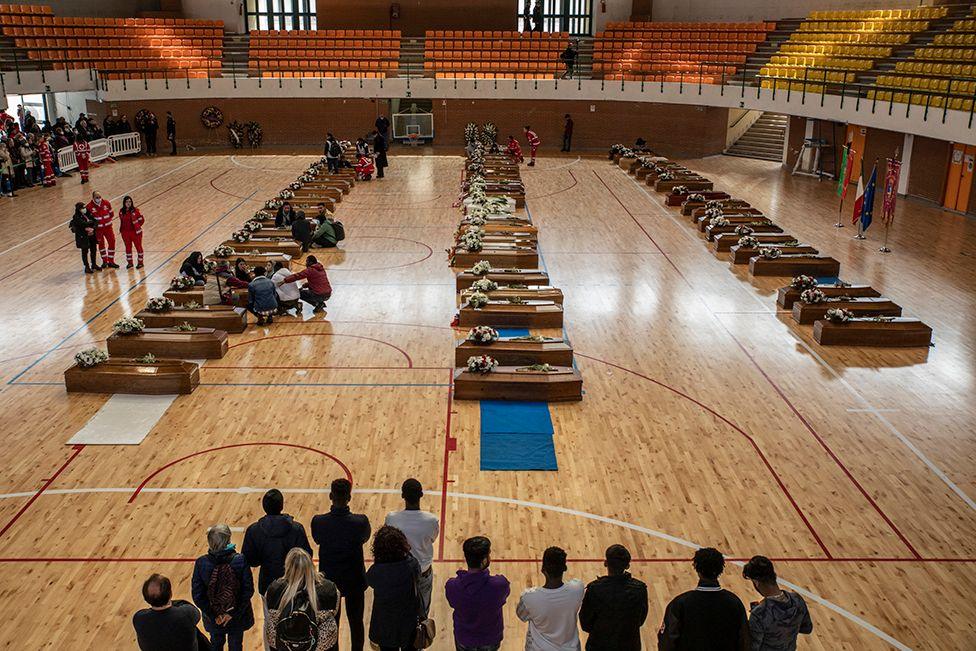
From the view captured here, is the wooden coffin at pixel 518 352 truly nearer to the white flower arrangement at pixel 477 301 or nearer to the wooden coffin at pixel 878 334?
the white flower arrangement at pixel 477 301

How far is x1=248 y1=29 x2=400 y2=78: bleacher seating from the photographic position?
33406 mm

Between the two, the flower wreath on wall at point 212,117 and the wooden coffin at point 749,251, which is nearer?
the wooden coffin at point 749,251

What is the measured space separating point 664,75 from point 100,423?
1028 inches

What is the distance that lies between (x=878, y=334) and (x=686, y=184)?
40.4 ft

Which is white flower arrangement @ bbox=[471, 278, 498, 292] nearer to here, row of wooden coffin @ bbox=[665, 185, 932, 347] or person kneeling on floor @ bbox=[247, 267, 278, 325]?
person kneeling on floor @ bbox=[247, 267, 278, 325]

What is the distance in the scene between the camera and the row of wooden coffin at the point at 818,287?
13.2 metres

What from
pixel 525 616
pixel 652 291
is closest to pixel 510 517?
pixel 525 616

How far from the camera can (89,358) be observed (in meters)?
11.3

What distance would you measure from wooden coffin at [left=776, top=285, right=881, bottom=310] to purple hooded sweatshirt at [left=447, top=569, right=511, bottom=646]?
10.5 metres

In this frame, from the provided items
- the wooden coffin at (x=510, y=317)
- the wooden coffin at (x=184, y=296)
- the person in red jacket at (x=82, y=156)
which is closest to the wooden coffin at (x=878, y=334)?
the wooden coffin at (x=510, y=317)

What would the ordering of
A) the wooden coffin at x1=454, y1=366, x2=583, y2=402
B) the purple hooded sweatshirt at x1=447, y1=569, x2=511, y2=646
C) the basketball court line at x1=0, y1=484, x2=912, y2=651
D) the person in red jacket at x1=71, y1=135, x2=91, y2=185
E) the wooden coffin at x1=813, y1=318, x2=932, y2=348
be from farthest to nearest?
1. the person in red jacket at x1=71, y1=135, x2=91, y2=185
2. the wooden coffin at x1=813, y1=318, x2=932, y2=348
3. the wooden coffin at x1=454, y1=366, x2=583, y2=402
4. the basketball court line at x1=0, y1=484, x2=912, y2=651
5. the purple hooded sweatshirt at x1=447, y1=569, x2=511, y2=646

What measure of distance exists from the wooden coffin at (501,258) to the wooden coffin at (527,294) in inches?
89.8

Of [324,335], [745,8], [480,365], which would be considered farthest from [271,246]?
[745,8]

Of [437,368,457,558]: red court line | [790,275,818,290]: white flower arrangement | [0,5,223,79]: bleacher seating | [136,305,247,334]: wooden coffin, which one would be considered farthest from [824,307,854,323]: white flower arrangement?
[0,5,223,79]: bleacher seating
